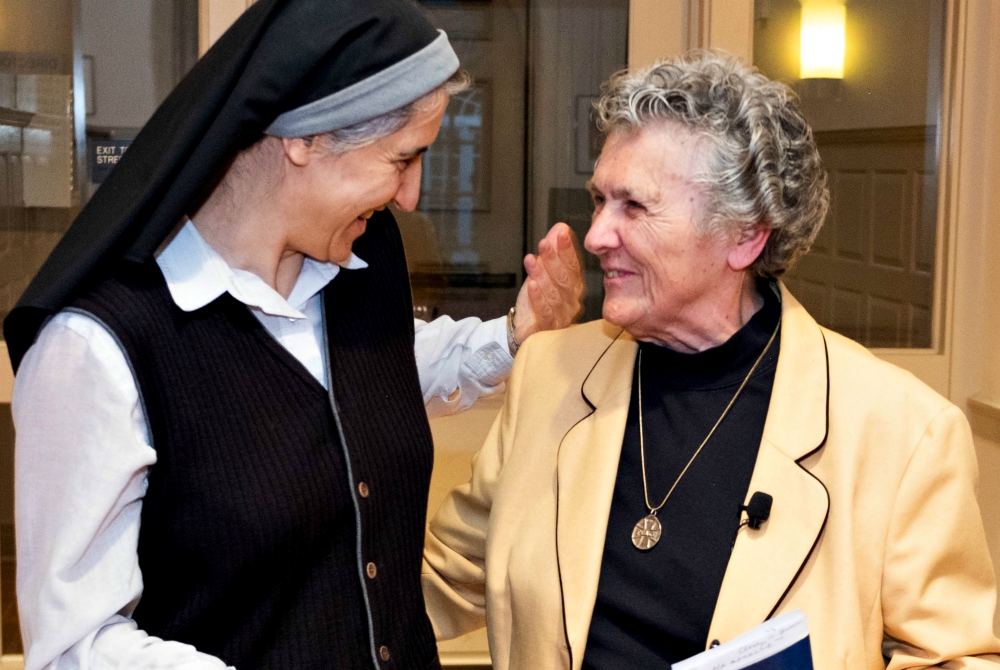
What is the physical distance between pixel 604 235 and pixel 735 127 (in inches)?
10.8

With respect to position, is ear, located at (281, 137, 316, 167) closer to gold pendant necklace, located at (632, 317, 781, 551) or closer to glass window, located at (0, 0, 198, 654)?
gold pendant necklace, located at (632, 317, 781, 551)

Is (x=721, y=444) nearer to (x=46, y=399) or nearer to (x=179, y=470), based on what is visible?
(x=179, y=470)

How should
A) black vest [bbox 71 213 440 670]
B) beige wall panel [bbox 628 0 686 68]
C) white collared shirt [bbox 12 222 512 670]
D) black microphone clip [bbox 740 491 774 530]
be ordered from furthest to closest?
beige wall panel [bbox 628 0 686 68]
black microphone clip [bbox 740 491 774 530]
black vest [bbox 71 213 440 670]
white collared shirt [bbox 12 222 512 670]

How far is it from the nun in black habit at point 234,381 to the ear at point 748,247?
574mm

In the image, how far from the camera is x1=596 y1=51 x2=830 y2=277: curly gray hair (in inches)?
63.7

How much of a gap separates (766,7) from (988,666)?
226cm

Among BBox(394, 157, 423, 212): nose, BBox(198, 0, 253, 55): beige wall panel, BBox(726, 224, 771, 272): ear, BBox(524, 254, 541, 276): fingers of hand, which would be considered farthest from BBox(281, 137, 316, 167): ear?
BBox(198, 0, 253, 55): beige wall panel

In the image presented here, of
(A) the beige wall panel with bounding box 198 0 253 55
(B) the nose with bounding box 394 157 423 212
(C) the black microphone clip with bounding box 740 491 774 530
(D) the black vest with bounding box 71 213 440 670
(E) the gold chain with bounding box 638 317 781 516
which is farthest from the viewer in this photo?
(A) the beige wall panel with bounding box 198 0 253 55

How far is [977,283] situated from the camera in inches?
126

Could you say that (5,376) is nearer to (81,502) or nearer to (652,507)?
(81,502)

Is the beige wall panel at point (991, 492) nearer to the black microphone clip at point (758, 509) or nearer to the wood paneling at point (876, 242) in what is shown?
the wood paneling at point (876, 242)

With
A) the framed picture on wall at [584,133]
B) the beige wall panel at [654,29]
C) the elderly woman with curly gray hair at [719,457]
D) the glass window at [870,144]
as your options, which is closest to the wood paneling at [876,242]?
the glass window at [870,144]

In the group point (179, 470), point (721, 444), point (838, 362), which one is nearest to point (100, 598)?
point (179, 470)

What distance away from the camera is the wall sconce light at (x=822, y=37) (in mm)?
3152
